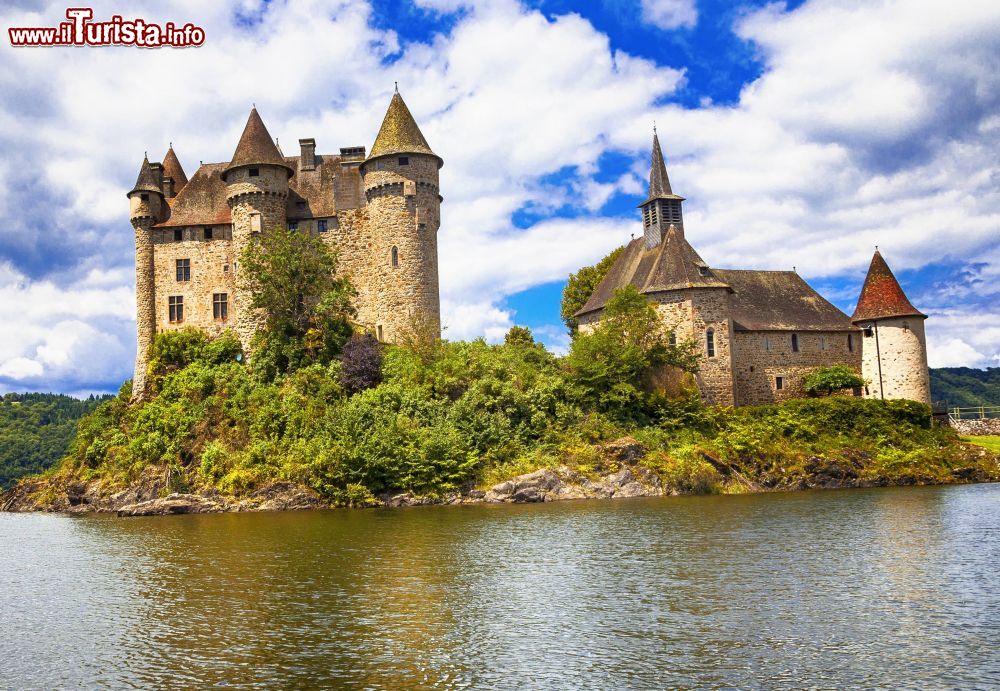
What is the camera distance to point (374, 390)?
46.6 metres

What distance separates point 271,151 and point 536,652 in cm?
4774

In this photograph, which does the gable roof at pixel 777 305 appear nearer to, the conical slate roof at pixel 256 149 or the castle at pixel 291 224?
the castle at pixel 291 224

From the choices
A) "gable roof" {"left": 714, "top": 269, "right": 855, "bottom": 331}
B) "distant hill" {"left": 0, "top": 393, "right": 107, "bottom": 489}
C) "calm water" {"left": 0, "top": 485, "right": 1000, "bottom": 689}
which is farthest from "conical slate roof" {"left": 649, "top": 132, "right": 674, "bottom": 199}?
"distant hill" {"left": 0, "top": 393, "right": 107, "bottom": 489}

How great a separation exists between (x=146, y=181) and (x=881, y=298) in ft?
161

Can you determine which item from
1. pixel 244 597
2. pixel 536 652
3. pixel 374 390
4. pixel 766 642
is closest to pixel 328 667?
pixel 536 652

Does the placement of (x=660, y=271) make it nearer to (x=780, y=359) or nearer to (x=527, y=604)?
(x=780, y=359)

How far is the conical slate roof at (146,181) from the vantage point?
57062 millimetres

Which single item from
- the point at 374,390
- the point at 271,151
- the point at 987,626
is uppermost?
the point at 271,151

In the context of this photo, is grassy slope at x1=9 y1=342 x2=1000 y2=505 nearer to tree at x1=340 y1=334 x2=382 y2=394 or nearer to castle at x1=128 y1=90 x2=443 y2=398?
tree at x1=340 y1=334 x2=382 y2=394

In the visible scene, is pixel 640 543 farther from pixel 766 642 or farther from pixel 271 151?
pixel 271 151

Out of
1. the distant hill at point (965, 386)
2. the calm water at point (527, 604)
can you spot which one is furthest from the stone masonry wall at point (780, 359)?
the distant hill at point (965, 386)

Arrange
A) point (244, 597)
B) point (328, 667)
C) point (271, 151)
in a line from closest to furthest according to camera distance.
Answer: point (328, 667), point (244, 597), point (271, 151)

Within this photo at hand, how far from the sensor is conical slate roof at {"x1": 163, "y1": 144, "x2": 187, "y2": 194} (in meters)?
60.6

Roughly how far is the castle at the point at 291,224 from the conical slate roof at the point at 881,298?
27.7 meters
